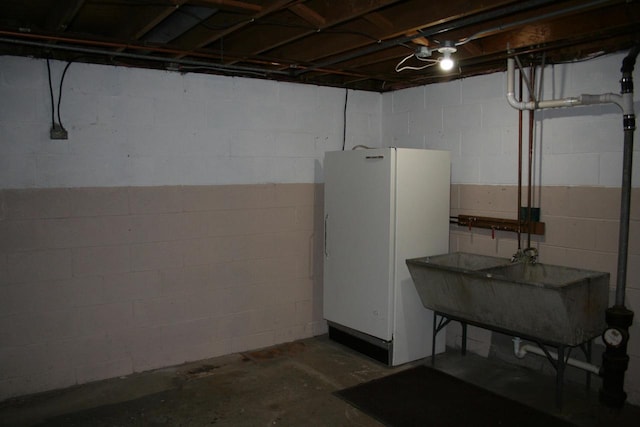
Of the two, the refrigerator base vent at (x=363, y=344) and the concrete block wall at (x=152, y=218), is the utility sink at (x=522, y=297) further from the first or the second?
the concrete block wall at (x=152, y=218)

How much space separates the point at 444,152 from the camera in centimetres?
401

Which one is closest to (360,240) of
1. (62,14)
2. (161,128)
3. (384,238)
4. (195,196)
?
(384,238)

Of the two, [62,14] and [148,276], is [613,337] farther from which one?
[62,14]

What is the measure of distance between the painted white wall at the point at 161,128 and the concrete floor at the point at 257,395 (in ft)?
4.71

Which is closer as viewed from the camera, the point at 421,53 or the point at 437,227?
the point at 421,53

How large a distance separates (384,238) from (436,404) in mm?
1210

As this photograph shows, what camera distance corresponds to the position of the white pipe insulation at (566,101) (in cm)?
299

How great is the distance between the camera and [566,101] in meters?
3.25

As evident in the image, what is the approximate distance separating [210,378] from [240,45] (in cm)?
243

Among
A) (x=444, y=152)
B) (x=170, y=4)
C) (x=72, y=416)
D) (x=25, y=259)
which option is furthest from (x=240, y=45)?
(x=72, y=416)

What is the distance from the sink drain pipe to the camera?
2.97 metres

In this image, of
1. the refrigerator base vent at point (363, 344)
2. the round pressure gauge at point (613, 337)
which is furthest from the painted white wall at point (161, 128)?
the round pressure gauge at point (613, 337)

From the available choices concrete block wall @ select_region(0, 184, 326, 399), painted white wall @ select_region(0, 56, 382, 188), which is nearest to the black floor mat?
concrete block wall @ select_region(0, 184, 326, 399)

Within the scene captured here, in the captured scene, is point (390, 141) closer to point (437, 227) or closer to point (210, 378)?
point (437, 227)
